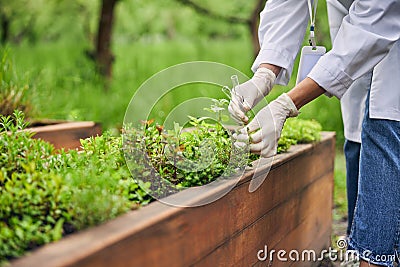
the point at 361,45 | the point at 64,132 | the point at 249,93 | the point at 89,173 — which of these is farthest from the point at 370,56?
the point at 64,132

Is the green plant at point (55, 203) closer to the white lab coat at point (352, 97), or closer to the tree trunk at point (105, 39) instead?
the white lab coat at point (352, 97)

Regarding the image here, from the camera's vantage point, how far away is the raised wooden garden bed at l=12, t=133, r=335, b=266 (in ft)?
3.50

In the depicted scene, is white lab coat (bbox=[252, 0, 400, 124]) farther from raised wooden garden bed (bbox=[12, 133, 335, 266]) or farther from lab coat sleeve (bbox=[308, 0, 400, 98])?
raised wooden garden bed (bbox=[12, 133, 335, 266])

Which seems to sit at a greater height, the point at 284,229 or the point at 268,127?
the point at 268,127

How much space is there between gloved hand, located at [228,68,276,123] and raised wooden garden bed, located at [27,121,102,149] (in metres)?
1.07

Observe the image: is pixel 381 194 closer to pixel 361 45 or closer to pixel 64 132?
A: pixel 361 45

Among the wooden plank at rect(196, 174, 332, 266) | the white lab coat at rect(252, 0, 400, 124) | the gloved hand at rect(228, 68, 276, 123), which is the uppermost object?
the white lab coat at rect(252, 0, 400, 124)

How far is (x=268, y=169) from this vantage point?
1.83 metres

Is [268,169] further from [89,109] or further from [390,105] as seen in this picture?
[89,109]

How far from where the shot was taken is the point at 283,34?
2.17 meters

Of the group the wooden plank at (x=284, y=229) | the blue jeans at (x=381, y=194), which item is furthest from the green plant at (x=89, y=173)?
the blue jeans at (x=381, y=194)

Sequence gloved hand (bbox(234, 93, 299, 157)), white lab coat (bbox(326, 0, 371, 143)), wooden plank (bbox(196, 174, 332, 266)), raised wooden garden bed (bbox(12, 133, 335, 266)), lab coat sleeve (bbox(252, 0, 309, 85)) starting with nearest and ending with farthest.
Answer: raised wooden garden bed (bbox(12, 133, 335, 266)) → wooden plank (bbox(196, 174, 332, 266)) → gloved hand (bbox(234, 93, 299, 157)) → lab coat sleeve (bbox(252, 0, 309, 85)) → white lab coat (bbox(326, 0, 371, 143))

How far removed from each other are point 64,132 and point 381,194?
154cm

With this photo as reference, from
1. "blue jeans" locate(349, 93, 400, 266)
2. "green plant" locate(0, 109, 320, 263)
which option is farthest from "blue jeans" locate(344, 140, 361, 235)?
"green plant" locate(0, 109, 320, 263)
